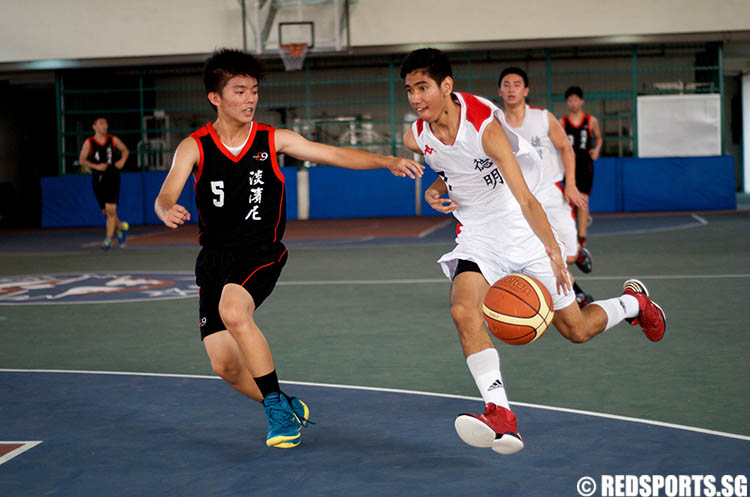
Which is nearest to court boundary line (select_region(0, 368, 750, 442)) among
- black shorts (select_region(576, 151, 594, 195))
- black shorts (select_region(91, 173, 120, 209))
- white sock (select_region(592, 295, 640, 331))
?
white sock (select_region(592, 295, 640, 331))

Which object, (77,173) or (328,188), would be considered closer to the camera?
(328,188)

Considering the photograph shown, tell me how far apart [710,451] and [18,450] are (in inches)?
117

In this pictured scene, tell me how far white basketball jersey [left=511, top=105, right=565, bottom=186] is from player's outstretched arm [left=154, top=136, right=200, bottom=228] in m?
3.66

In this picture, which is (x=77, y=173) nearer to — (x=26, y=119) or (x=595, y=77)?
(x=26, y=119)

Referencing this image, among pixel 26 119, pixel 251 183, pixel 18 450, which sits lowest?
pixel 18 450

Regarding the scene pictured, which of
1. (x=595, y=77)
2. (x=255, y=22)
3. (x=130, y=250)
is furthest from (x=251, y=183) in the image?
(x=595, y=77)

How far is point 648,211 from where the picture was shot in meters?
22.0

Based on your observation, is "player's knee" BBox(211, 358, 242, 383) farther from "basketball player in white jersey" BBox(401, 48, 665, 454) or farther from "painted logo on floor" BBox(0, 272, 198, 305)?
"painted logo on floor" BBox(0, 272, 198, 305)

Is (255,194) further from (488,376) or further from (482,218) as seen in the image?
(488,376)

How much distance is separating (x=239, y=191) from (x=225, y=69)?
589 millimetres

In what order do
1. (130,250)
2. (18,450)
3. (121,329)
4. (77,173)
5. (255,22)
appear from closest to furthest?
1. (18,450)
2. (121,329)
3. (130,250)
4. (255,22)
5. (77,173)

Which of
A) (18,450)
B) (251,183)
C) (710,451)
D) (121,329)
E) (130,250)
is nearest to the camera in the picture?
(710,451)

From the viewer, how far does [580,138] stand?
12086mm

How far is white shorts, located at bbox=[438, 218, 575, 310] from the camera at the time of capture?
4812mm
